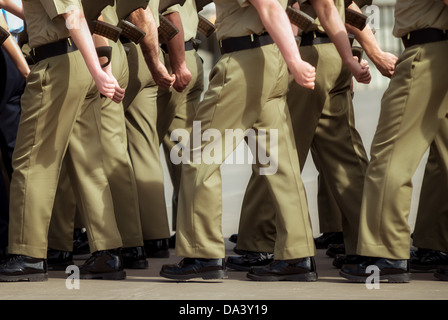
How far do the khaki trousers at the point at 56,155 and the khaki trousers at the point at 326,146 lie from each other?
2.62ft

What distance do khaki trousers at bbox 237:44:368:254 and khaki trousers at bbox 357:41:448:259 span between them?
0.65 m

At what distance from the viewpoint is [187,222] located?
5258 mm

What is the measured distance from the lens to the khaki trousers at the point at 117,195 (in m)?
5.87

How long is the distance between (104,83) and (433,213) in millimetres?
1830

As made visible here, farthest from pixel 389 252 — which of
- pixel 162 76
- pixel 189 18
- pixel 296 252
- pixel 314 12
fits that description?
pixel 189 18

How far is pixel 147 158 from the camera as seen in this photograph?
6461 mm

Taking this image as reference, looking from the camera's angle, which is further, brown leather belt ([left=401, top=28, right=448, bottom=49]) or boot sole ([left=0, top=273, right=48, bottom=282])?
boot sole ([left=0, top=273, right=48, bottom=282])

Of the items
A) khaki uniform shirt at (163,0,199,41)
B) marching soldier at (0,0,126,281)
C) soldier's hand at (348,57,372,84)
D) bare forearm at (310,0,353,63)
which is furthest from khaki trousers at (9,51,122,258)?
khaki uniform shirt at (163,0,199,41)

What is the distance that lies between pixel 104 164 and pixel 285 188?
111 centimetres

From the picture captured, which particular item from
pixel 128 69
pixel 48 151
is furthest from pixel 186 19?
pixel 48 151

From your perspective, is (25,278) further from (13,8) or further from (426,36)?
(426,36)

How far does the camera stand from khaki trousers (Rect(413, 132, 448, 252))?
5.63 m

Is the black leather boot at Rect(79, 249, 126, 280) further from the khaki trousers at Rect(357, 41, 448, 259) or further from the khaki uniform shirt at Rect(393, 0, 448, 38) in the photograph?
the khaki uniform shirt at Rect(393, 0, 448, 38)

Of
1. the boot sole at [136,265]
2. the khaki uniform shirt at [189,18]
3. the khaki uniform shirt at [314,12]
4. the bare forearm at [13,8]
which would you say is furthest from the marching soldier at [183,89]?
the boot sole at [136,265]
